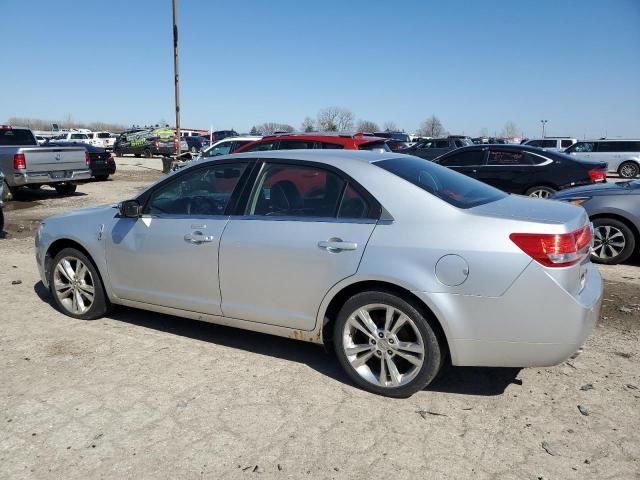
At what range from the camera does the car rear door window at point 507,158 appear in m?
11.0

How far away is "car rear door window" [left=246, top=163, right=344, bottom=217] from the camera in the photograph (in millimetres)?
3703

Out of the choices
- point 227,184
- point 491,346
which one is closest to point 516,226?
point 491,346

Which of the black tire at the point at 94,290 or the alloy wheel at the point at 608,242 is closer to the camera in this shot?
the black tire at the point at 94,290

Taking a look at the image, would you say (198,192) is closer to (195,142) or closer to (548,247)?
(548,247)

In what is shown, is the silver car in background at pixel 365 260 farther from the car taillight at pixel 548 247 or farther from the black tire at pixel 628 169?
the black tire at pixel 628 169

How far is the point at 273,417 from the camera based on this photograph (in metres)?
3.27

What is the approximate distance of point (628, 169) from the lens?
23.4 meters

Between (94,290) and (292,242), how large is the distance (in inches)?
84.3

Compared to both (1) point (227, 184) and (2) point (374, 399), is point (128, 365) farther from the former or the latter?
(2) point (374, 399)

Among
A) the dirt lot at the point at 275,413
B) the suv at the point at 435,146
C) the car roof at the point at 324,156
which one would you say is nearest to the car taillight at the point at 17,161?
the dirt lot at the point at 275,413

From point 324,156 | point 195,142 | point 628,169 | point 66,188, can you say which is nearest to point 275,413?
point 324,156

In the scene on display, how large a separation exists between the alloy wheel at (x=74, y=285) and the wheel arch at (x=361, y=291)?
231cm

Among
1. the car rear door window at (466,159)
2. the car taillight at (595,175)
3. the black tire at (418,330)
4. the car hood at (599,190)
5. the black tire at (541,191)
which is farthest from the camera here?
the car rear door window at (466,159)

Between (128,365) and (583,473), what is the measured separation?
297 cm
